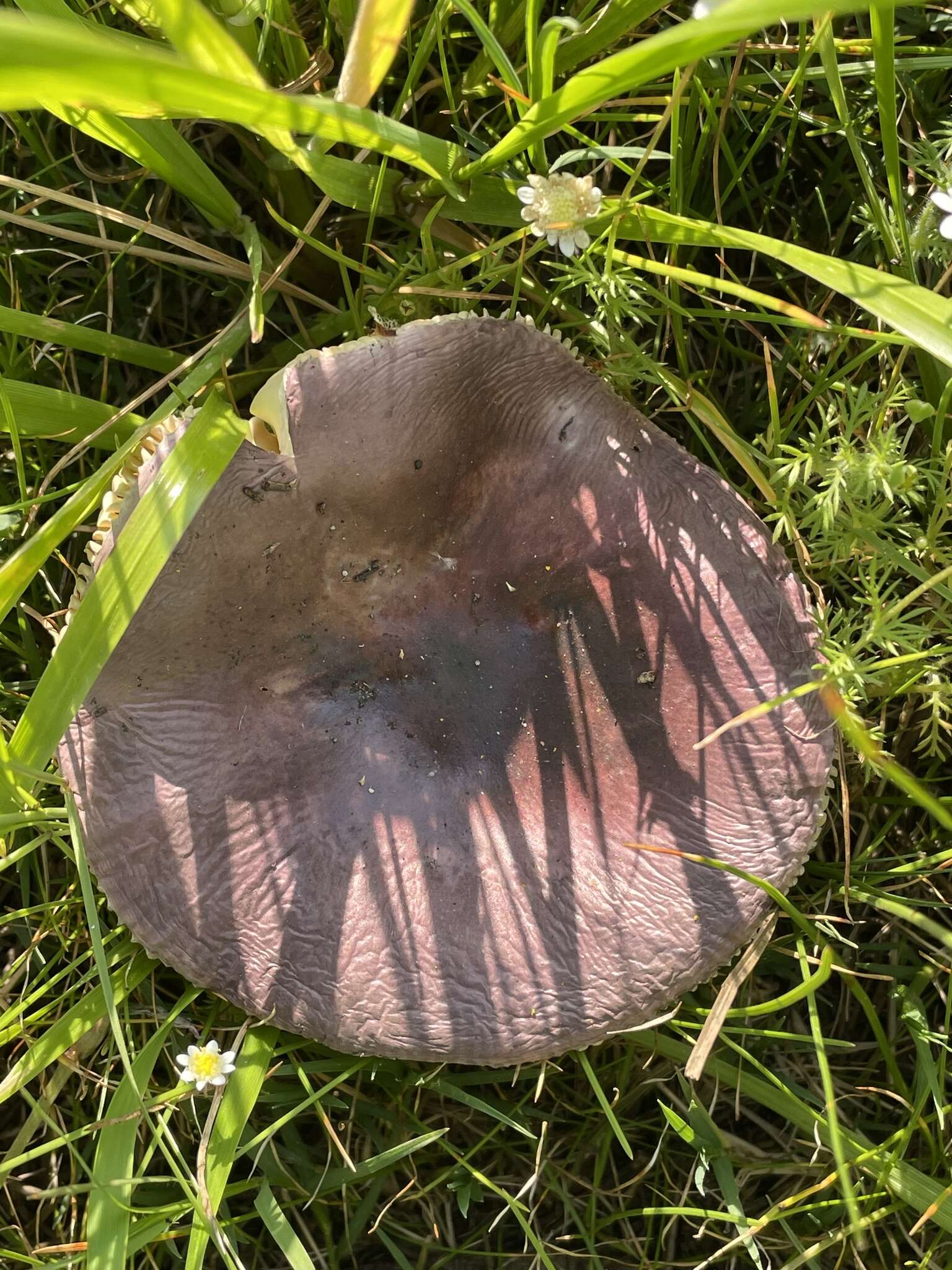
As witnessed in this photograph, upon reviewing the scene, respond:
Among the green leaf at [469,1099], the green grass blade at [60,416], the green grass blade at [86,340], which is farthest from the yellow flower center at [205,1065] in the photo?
the green grass blade at [86,340]

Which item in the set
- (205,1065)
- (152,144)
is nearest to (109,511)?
(152,144)

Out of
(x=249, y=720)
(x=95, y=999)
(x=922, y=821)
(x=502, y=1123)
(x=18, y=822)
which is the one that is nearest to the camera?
(x=18, y=822)

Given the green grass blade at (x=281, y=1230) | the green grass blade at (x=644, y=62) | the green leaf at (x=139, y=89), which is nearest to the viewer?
the green leaf at (x=139, y=89)

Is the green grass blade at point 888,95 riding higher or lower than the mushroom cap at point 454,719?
higher

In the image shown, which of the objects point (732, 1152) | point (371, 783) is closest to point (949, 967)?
point (732, 1152)

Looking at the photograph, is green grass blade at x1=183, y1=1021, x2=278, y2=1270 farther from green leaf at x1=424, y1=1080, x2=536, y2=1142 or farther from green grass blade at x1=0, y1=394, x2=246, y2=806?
green grass blade at x1=0, y1=394, x2=246, y2=806

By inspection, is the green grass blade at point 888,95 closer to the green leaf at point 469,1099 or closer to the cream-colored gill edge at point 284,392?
→ the cream-colored gill edge at point 284,392

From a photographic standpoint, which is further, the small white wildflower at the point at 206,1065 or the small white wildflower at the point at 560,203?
the small white wildflower at the point at 206,1065

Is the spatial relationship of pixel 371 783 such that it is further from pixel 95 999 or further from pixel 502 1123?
pixel 502 1123
